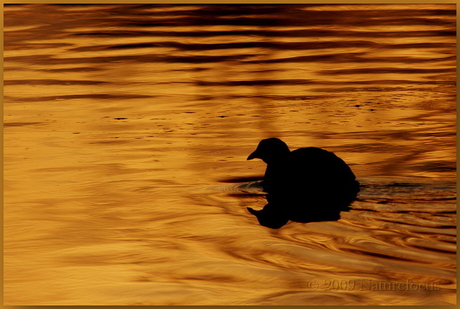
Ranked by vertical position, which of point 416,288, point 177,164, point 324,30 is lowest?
point 416,288

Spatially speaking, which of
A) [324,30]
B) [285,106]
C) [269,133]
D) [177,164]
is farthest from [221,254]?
[324,30]

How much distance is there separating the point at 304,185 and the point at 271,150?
584 millimetres

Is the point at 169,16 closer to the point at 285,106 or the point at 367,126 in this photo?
the point at 285,106

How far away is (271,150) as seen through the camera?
9141 millimetres

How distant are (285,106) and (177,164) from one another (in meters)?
2.48

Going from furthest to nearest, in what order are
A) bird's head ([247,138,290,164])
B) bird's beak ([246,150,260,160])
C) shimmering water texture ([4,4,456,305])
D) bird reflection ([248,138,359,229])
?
bird's beak ([246,150,260,160]), bird's head ([247,138,290,164]), bird reflection ([248,138,359,229]), shimmering water texture ([4,4,456,305])

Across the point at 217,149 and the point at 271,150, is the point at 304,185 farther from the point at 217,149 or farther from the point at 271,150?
the point at 217,149

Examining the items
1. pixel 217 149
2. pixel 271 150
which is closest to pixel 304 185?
pixel 271 150

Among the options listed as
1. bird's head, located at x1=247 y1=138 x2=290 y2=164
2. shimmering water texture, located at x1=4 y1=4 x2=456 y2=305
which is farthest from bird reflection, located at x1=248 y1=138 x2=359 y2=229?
shimmering water texture, located at x1=4 y1=4 x2=456 y2=305

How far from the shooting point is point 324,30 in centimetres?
1518

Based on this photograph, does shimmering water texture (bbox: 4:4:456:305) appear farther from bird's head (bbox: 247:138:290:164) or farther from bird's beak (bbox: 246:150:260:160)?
bird's head (bbox: 247:138:290:164)

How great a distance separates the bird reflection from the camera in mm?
7996

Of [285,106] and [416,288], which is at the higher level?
[285,106]

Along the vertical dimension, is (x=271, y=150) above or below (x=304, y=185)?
above
